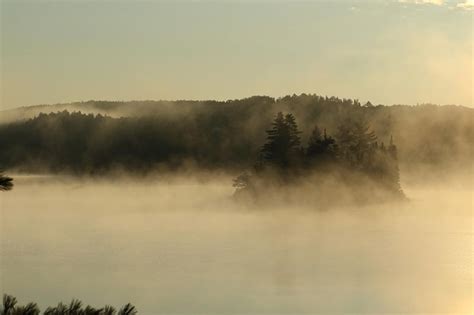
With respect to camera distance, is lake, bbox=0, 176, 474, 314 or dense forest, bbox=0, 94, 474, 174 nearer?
lake, bbox=0, 176, 474, 314

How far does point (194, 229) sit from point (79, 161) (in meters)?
47.3

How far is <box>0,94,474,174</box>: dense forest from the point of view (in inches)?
3912

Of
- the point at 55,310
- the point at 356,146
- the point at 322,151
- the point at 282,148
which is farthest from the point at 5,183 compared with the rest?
the point at 356,146

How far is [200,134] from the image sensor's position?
10169cm

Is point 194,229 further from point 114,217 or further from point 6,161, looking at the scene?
point 6,161

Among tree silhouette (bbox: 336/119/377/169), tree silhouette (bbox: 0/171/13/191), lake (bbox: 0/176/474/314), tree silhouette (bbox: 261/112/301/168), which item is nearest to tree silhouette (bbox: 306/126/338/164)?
tree silhouette (bbox: 336/119/377/169)

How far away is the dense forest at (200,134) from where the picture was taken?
326 ft

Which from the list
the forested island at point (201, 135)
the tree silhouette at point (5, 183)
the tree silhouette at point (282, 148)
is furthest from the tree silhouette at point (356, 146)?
the tree silhouette at point (5, 183)

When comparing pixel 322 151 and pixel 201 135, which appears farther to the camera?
pixel 201 135

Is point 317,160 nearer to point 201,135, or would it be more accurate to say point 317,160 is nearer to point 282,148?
point 282,148

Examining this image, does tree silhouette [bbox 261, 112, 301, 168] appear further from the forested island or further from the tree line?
the forested island

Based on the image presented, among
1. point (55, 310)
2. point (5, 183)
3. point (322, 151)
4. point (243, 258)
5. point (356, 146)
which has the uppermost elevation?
point (356, 146)

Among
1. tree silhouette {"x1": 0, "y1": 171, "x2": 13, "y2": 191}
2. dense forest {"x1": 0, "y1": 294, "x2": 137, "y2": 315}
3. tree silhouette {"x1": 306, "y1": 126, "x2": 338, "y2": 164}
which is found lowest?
dense forest {"x1": 0, "y1": 294, "x2": 137, "y2": 315}

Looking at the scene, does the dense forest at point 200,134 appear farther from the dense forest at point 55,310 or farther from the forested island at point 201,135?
the dense forest at point 55,310
